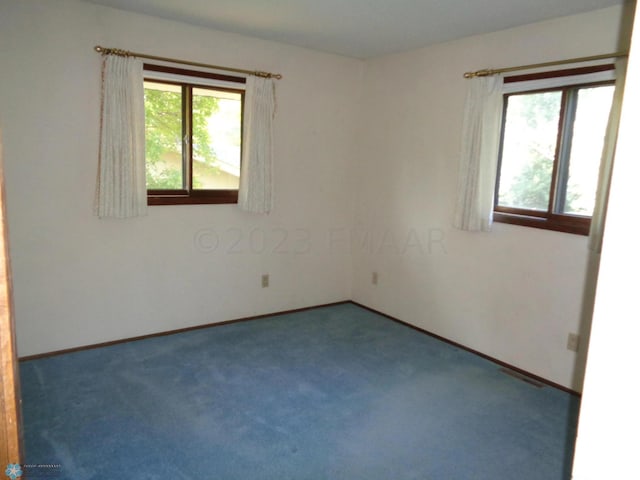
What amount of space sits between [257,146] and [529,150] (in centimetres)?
208

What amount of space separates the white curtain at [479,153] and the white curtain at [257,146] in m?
1.57

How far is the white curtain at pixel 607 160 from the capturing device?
8.09 feet

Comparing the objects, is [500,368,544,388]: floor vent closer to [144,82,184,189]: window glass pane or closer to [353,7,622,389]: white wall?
[353,7,622,389]: white wall

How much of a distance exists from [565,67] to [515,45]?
0.42 metres

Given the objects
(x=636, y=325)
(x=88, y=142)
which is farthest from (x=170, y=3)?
(x=636, y=325)

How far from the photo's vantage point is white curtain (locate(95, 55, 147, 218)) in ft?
10.0

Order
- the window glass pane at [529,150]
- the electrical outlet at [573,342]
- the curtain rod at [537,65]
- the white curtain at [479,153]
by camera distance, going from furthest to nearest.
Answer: the white curtain at [479,153]
the window glass pane at [529,150]
the electrical outlet at [573,342]
the curtain rod at [537,65]

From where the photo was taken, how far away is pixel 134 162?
3166 mm

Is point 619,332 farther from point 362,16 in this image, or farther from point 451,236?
point 451,236

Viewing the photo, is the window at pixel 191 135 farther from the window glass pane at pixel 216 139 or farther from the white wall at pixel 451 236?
the white wall at pixel 451 236

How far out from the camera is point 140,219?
3371 millimetres

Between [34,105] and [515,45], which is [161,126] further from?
[515,45]

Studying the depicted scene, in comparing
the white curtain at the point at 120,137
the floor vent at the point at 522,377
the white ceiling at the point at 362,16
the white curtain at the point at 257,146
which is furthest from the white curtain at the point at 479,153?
the white curtain at the point at 120,137

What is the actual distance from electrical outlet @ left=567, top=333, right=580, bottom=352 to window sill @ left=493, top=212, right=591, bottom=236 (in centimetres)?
66
